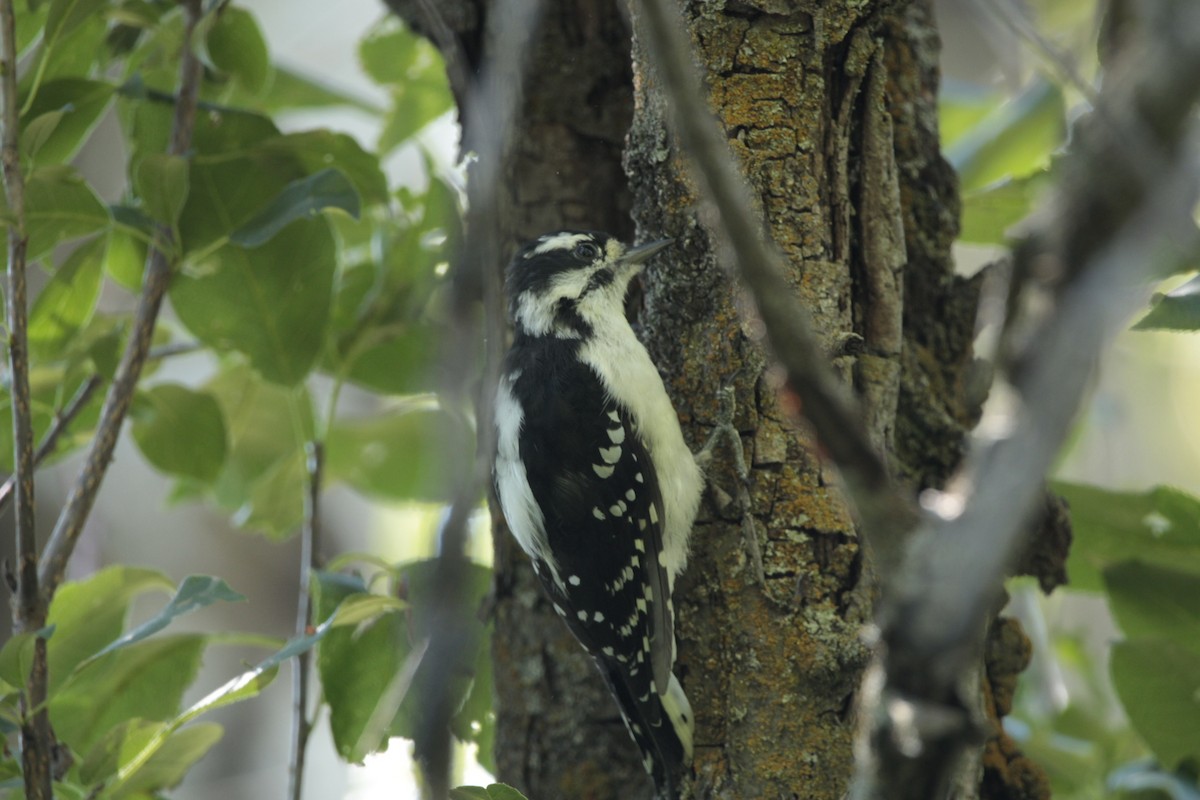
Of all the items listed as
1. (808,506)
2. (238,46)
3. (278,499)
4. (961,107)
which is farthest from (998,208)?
(278,499)

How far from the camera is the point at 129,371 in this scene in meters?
2.47

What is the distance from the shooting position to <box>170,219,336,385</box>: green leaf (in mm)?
2657

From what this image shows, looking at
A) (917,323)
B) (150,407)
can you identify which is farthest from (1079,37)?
(150,407)

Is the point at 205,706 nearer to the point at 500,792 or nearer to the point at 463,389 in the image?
the point at 500,792

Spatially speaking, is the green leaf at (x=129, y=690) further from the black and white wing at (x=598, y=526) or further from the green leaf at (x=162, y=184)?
the green leaf at (x=162, y=184)

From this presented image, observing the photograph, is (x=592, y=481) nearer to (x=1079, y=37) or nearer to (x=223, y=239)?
(x=223, y=239)

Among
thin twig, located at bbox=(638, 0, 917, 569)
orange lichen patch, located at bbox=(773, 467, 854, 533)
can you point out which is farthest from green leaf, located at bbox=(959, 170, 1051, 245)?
thin twig, located at bbox=(638, 0, 917, 569)

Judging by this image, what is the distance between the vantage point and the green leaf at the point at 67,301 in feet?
8.34

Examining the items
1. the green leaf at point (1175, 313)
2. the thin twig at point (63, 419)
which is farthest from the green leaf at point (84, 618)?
the green leaf at point (1175, 313)

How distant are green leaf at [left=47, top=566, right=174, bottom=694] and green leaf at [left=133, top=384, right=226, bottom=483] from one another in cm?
46

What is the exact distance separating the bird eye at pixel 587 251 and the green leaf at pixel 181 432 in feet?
3.28

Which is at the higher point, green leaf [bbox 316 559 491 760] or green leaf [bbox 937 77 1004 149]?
green leaf [bbox 937 77 1004 149]

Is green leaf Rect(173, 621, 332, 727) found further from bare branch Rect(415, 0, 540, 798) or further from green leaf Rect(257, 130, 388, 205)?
green leaf Rect(257, 130, 388, 205)

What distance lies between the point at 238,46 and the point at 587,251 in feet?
3.19
